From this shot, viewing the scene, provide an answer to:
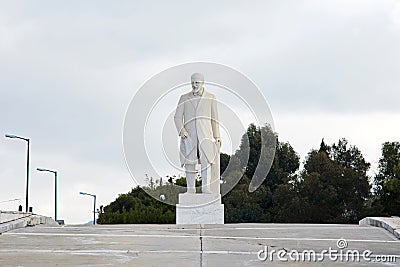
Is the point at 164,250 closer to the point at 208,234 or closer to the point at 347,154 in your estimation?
the point at 208,234

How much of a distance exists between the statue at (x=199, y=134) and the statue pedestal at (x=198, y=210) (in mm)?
369

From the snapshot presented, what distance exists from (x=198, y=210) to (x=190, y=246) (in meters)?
10.5

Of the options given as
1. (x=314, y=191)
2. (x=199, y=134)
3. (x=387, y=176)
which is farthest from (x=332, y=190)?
(x=199, y=134)

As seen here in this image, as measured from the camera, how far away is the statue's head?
80.6 ft

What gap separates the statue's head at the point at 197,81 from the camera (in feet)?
80.6

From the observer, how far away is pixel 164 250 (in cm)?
1296

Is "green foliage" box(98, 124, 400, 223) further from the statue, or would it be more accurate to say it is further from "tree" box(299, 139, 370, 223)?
the statue

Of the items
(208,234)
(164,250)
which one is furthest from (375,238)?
(164,250)

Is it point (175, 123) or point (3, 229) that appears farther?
point (175, 123)

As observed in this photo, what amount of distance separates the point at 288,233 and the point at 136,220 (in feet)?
76.3

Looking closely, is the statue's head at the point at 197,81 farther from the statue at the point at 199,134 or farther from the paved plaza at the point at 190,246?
the paved plaza at the point at 190,246

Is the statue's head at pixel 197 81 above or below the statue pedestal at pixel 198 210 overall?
above

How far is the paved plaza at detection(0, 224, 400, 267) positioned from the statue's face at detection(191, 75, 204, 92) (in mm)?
7181

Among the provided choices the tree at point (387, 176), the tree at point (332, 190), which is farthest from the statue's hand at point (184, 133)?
the tree at point (387, 176)
